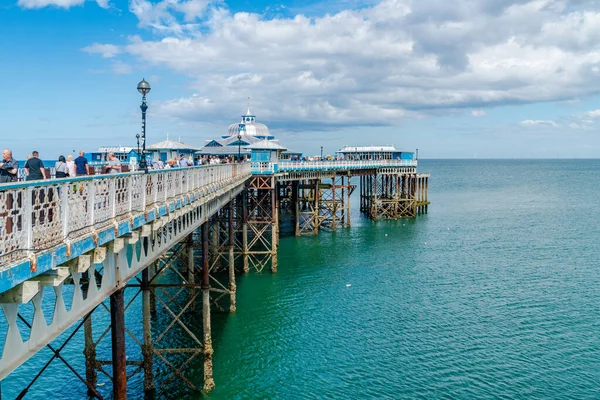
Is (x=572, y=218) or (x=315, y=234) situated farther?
(x=572, y=218)

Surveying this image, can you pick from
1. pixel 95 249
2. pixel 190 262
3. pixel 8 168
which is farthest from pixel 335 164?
pixel 95 249

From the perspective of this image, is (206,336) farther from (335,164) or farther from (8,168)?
(335,164)

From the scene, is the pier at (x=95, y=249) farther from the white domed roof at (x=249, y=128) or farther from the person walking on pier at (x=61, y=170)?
the white domed roof at (x=249, y=128)

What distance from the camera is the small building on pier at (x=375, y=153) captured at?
220ft

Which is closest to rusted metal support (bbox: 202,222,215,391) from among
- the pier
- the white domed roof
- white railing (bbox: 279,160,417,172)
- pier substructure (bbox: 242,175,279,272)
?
the pier

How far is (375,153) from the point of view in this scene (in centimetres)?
6831

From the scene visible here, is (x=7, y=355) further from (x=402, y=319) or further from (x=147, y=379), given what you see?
(x=402, y=319)

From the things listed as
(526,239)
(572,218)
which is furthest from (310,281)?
(572,218)

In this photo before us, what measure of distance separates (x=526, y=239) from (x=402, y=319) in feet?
81.4

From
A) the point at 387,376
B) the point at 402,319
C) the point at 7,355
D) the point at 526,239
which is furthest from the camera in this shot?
the point at 526,239

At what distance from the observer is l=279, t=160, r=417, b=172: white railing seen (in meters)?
44.2

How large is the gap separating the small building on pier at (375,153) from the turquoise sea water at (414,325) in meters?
25.0

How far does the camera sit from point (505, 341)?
859 inches

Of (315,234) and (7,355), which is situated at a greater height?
(7,355)
